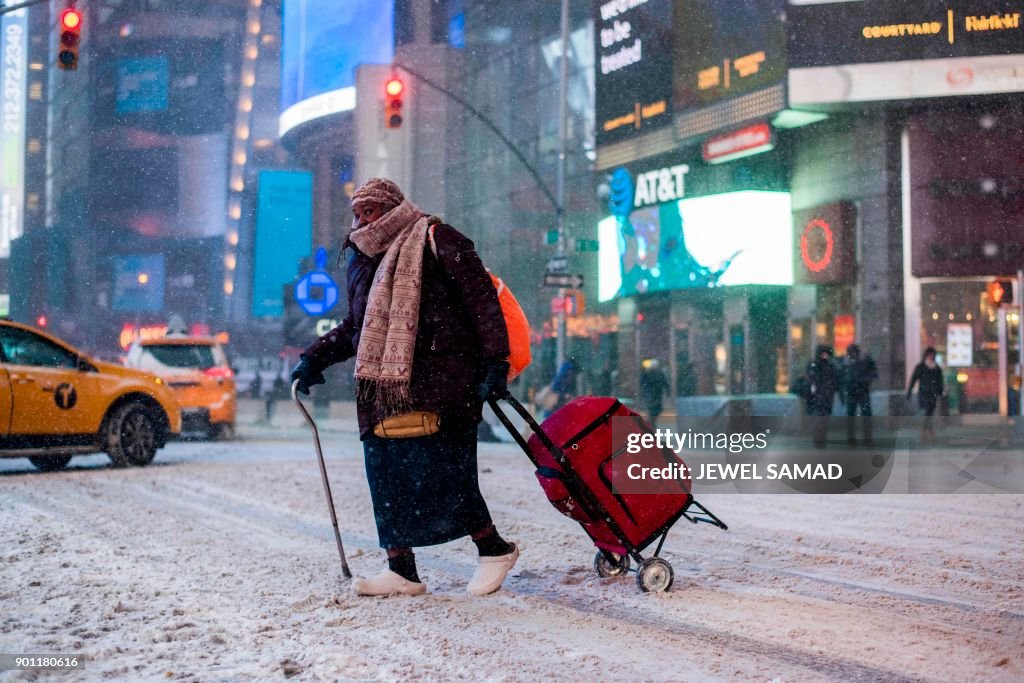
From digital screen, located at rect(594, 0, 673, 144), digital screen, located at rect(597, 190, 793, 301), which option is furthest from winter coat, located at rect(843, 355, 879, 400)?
digital screen, located at rect(594, 0, 673, 144)

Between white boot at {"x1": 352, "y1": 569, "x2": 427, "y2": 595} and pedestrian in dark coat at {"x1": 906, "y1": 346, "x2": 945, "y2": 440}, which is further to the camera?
pedestrian in dark coat at {"x1": 906, "y1": 346, "x2": 945, "y2": 440}

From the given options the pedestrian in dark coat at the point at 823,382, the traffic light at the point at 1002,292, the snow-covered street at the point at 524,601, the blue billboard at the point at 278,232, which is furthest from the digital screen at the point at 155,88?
the snow-covered street at the point at 524,601

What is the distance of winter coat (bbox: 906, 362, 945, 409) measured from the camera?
18188mm

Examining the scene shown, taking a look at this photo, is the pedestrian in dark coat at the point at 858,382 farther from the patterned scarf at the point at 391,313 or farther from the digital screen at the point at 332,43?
the digital screen at the point at 332,43

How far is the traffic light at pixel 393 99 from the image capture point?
1830cm

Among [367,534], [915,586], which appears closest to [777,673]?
[915,586]

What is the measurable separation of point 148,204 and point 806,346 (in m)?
90.3

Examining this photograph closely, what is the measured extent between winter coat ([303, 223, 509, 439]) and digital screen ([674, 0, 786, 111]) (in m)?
24.7

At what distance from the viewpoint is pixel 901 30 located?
2619 centimetres

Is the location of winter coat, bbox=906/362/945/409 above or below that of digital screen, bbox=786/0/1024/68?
below

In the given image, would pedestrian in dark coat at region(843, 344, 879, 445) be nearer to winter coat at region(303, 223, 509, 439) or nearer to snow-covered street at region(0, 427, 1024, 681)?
snow-covered street at region(0, 427, 1024, 681)

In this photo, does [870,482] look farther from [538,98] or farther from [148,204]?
[148,204]

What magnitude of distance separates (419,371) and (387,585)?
972 mm

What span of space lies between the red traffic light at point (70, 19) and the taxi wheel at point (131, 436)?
5.95m
